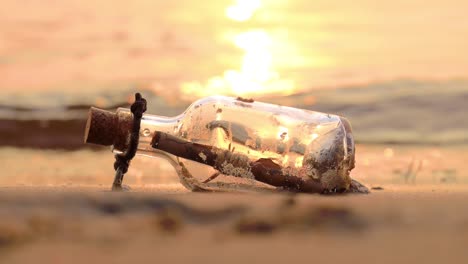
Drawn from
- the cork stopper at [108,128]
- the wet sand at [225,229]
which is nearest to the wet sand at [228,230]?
the wet sand at [225,229]

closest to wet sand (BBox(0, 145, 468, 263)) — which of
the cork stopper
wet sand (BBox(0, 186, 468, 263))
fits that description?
wet sand (BBox(0, 186, 468, 263))

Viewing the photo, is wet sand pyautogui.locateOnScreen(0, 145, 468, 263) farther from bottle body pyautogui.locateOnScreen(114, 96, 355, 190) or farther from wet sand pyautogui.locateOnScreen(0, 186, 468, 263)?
bottle body pyautogui.locateOnScreen(114, 96, 355, 190)

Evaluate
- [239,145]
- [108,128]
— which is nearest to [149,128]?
[108,128]

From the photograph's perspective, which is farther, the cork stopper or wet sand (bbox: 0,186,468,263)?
the cork stopper

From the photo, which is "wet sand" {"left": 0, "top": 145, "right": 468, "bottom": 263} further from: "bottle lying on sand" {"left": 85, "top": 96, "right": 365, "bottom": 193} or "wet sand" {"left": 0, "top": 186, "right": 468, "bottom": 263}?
"bottle lying on sand" {"left": 85, "top": 96, "right": 365, "bottom": 193}

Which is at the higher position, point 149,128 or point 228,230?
point 149,128

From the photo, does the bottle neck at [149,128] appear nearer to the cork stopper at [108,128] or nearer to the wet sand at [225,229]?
the cork stopper at [108,128]

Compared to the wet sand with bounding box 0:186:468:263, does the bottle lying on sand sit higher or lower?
higher

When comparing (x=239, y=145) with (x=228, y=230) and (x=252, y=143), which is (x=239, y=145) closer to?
(x=252, y=143)
